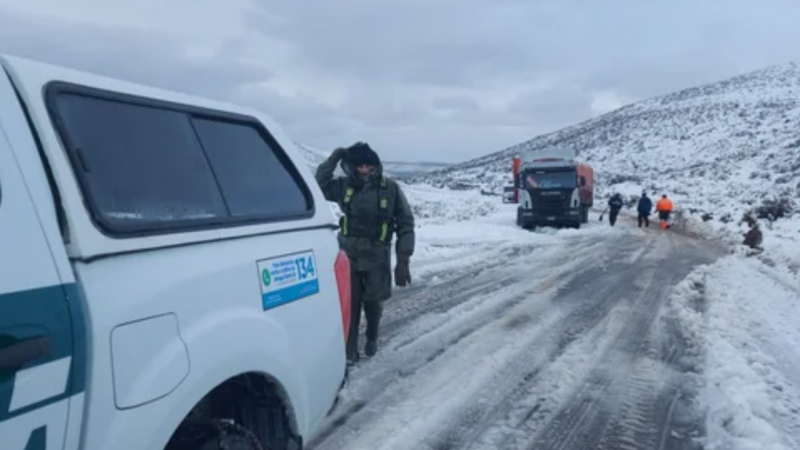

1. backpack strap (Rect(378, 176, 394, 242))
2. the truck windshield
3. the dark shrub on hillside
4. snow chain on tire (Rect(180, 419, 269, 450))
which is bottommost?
the dark shrub on hillside

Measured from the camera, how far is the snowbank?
4.32 metres

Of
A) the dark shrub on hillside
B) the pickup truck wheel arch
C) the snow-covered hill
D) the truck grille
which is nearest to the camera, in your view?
the pickup truck wheel arch

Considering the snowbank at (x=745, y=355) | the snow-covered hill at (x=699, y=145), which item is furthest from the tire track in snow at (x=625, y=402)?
the snow-covered hill at (x=699, y=145)

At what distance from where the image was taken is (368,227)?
5859 mm

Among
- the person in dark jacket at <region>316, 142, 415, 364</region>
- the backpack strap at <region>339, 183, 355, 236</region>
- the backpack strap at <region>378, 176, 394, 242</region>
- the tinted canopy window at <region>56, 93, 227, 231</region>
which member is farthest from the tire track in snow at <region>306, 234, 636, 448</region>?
the tinted canopy window at <region>56, 93, 227, 231</region>

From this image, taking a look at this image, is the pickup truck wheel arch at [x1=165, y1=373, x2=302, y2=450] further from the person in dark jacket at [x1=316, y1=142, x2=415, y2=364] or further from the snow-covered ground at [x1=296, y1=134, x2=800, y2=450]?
the person in dark jacket at [x1=316, y1=142, x2=415, y2=364]

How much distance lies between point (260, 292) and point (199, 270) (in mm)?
335

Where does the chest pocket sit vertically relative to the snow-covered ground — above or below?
above

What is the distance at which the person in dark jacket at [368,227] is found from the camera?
229 inches

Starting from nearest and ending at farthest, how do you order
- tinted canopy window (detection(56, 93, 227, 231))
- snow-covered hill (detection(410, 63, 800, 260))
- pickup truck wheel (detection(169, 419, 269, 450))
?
tinted canopy window (detection(56, 93, 227, 231)), pickup truck wheel (detection(169, 419, 269, 450)), snow-covered hill (detection(410, 63, 800, 260))

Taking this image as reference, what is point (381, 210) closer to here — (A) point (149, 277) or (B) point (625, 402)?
(B) point (625, 402)

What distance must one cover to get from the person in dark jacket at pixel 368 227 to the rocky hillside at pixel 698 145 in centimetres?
2618

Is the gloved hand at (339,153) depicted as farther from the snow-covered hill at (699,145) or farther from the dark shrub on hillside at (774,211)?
the snow-covered hill at (699,145)

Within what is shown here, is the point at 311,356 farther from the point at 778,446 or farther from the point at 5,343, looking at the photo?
the point at 778,446
